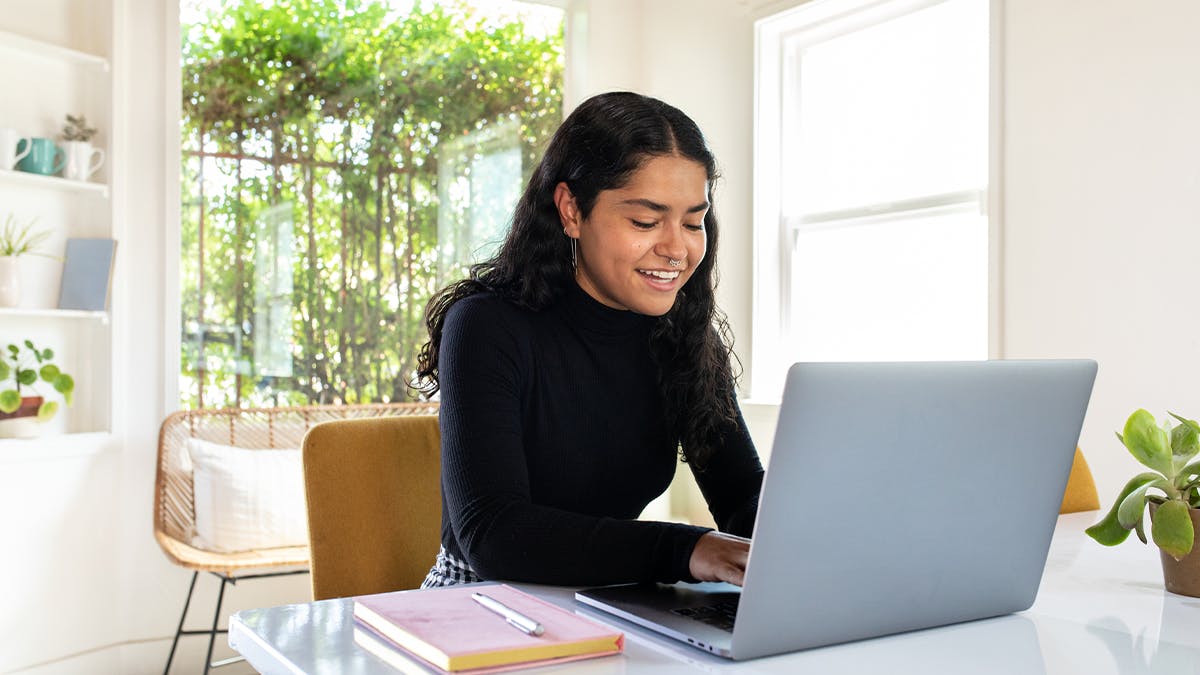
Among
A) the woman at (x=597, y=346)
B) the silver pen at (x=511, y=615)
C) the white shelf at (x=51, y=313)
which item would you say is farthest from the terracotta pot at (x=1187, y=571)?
the white shelf at (x=51, y=313)

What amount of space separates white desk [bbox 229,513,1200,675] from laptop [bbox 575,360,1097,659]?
0.06ft

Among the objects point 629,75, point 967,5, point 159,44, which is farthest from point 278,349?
point 967,5

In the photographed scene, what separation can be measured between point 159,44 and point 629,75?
1.76 metres

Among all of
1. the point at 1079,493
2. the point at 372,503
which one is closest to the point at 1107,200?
the point at 1079,493

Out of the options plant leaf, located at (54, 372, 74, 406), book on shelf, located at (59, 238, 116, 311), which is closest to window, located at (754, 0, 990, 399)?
book on shelf, located at (59, 238, 116, 311)

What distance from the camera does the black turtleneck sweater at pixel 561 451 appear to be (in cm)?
110

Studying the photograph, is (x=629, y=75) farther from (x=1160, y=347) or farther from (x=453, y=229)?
(x=1160, y=347)

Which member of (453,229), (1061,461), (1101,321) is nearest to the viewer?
(1061,461)

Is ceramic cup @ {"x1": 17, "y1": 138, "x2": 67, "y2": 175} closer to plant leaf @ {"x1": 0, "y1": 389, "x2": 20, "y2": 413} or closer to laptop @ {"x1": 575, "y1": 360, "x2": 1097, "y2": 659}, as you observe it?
plant leaf @ {"x1": 0, "y1": 389, "x2": 20, "y2": 413}

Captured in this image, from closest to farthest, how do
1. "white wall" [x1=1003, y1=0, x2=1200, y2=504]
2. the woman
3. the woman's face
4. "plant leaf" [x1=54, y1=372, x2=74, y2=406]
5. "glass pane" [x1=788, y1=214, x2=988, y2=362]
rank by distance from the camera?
the woman, the woman's face, "white wall" [x1=1003, y1=0, x2=1200, y2=504], "plant leaf" [x1=54, y1=372, x2=74, y2=406], "glass pane" [x1=788, y1=214, x2=988, y2=362]

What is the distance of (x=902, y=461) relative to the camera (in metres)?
0.82

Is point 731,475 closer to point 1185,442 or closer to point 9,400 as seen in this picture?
point 1185,442

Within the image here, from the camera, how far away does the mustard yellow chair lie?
169cm

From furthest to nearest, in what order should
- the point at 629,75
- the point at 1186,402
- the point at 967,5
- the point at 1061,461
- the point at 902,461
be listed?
1. the point at 629,75
2. the point at 967,5
3. the point at 1186,402
4. the point at 1061,461
5. the point at 902,461
